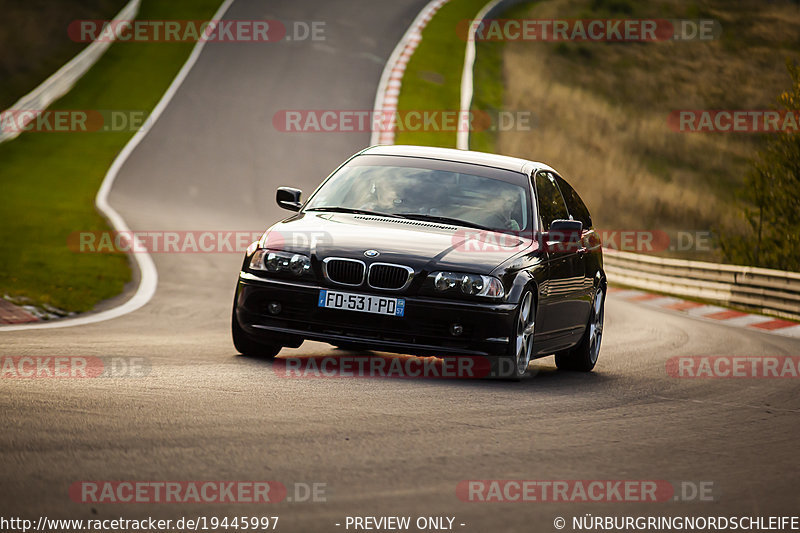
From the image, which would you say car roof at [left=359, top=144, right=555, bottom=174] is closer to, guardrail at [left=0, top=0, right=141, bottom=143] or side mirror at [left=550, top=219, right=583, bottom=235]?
side mirror at [left=550, top=219, right=583, bottom=235]

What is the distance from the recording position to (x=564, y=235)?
9320 mm

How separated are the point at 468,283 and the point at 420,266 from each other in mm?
337

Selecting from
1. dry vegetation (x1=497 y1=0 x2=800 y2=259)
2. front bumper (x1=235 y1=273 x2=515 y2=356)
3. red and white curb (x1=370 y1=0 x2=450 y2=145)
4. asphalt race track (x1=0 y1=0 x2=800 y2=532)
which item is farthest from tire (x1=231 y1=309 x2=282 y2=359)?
dry vegetation (x1=497 y1=0 x2=800 y2=259)

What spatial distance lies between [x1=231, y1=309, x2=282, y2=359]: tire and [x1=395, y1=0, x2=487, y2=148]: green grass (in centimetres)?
2264

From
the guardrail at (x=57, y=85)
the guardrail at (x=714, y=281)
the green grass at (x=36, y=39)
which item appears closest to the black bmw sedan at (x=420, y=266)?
the guardrail at (x=714, y=281)

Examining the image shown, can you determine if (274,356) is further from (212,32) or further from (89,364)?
(212,32)

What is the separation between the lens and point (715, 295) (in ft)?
70.6

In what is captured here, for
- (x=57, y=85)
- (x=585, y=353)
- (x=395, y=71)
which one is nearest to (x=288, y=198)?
(x=585, y=353)

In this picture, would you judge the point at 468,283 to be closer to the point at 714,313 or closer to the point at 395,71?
the point at 714,313

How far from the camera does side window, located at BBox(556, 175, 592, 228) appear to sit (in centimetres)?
1036

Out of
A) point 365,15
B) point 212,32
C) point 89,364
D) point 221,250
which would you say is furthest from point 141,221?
point 365,15

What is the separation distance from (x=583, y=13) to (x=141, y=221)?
3418 cm

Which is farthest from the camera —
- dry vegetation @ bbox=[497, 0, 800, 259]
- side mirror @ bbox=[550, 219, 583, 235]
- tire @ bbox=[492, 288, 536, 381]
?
dry vegetation @ bbox=[497, 0, 800, 259]

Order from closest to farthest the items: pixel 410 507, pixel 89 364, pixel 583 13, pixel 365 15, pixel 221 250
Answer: pixel 410 507, pixel 89 364, pixel 221 250, pixel 365 15, pixel 583 13
